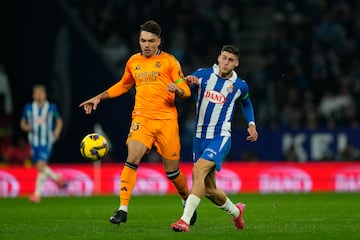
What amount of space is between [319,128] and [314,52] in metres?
2.74

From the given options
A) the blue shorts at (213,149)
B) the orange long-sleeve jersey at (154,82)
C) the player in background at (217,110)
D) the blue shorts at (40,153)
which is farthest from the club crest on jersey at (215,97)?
the blue shorts at (40,153)

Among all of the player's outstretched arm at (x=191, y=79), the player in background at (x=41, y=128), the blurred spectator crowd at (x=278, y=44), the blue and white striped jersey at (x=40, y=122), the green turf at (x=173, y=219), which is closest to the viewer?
the green turf at (x=173, y=219)

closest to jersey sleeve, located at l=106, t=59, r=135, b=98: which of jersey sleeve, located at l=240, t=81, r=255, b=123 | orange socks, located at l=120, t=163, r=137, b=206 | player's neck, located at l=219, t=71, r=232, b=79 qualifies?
orange socks, located at l=120, t=163, r=137, b=206

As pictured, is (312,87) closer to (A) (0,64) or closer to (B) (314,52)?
(B) (314,52)

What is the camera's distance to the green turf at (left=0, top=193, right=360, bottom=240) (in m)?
10.9

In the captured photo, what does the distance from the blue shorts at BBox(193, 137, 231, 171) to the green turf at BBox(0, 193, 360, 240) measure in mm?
833

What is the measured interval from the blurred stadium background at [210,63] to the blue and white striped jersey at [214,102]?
11.1 m

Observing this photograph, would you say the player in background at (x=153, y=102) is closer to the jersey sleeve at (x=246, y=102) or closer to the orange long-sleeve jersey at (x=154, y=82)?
the orange long-sleeve jersey at (x=154, y=82)

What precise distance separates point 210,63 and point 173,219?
12.2 meters

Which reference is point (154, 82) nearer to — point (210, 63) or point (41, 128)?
point (41, 128)

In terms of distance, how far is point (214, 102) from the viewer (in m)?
11.7

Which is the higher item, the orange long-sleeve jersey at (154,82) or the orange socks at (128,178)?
the orange long-sleeve jersey at (154,82)

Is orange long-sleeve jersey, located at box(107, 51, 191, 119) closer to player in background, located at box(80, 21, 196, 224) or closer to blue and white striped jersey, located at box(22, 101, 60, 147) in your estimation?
player in background, located at box(80, 21, 196, 224)

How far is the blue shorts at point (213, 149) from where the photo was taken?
1136cm
